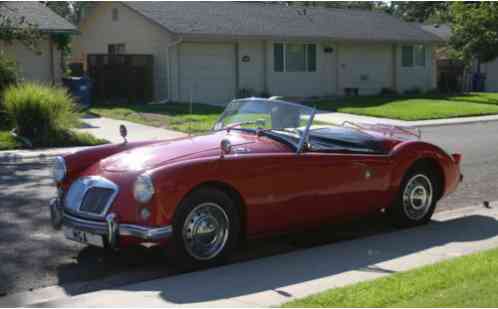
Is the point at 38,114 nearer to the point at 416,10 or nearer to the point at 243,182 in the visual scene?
the point at 243,182

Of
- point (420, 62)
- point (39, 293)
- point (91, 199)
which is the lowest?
point (39, 293)

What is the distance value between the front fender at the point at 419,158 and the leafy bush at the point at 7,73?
13937mm

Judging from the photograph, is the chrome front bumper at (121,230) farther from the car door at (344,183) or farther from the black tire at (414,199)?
the black tire at (414,199)

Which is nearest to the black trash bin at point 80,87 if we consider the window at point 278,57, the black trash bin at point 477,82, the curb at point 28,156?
the window at point 278,57

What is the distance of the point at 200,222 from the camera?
6180mm

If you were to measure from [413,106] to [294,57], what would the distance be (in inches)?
233

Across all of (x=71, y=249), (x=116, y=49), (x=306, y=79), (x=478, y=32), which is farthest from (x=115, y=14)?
(x=71, y=249)

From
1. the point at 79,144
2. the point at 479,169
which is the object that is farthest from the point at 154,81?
the point at 479,169

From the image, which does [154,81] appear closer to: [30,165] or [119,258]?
[30,165]

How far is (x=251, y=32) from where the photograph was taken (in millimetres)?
28125

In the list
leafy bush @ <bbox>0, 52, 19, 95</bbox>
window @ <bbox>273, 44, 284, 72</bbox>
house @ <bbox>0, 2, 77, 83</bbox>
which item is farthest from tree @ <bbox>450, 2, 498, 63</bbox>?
leafy bush @ <bbox>0, 52, 19, 95</bbox>

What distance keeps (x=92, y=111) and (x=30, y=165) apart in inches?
397

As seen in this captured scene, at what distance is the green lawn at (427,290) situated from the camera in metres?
4.83

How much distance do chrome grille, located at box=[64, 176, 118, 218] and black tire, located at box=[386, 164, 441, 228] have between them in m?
3.11
